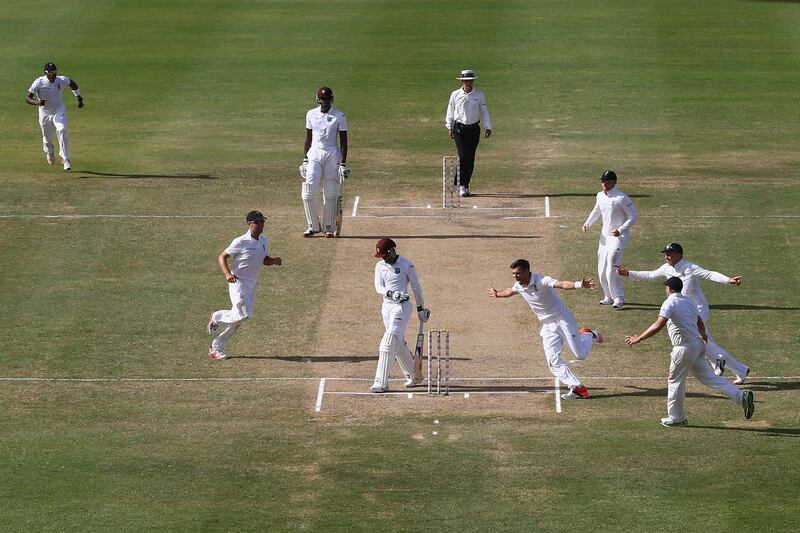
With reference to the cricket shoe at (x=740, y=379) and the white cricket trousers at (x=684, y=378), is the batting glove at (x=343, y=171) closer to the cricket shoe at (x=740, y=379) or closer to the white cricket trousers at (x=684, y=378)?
the cricket shoe at (x=740, y=379)

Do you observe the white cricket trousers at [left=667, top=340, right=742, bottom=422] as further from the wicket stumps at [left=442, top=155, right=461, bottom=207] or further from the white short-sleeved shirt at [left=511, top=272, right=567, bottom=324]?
the wicket stumps at [left=442, top=155, right=461, bottom=207]

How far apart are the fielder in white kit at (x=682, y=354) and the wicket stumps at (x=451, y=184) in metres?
10.0

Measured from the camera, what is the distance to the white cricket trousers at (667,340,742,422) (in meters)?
18.6

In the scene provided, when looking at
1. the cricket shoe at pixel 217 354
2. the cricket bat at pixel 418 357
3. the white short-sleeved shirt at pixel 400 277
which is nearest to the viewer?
the white short-sleeved shirt at pixel 400 277

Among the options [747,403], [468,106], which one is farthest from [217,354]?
[468,106]

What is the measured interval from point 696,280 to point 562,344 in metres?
2.15

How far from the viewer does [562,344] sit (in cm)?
1998

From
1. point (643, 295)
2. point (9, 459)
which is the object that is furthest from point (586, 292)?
point (9, 459)

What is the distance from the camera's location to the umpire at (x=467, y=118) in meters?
29.0

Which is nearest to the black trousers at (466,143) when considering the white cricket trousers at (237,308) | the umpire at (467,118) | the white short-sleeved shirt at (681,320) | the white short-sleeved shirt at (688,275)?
the umpire at (467,118)

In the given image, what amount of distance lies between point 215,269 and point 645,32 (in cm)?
1897

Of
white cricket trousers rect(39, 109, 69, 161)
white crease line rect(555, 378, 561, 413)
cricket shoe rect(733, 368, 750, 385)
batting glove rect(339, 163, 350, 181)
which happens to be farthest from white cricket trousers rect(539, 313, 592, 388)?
white cricket trousers rect(39, 109, 69, 161)

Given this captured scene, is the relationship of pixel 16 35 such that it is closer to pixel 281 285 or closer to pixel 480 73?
pixel 480 73

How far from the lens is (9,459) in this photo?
1806 centimetres
